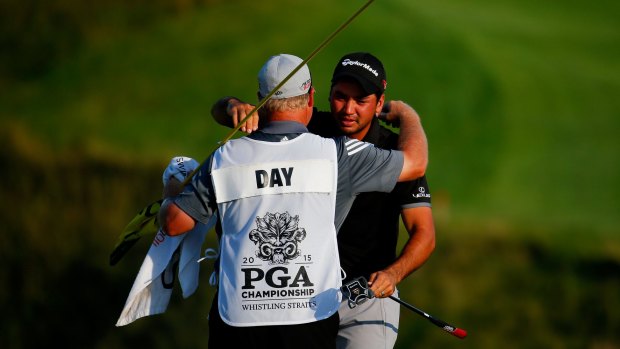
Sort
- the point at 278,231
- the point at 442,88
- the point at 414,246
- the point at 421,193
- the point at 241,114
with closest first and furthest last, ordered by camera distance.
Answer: the point at 278,231, the point at 241,114, the point at 414,246, the point at 421,193, the point at 442,88

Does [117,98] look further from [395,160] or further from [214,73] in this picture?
[395,160]

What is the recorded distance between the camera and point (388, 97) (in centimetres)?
1343

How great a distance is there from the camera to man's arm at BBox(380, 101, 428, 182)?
208 inches

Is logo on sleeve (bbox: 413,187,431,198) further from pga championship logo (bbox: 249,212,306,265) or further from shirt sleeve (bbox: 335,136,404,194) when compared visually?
pga championship logo (bbox: 249,212,306,265)

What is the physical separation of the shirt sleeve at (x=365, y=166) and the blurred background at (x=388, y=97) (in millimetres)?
7269

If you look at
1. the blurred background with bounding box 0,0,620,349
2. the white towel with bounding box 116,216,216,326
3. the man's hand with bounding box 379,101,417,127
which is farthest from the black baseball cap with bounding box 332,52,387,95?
the blurred background with bounding box 0,0,620,349

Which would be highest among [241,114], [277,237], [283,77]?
[283,77]

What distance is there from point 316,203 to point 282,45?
979 centimetres

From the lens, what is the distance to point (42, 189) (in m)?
14.4

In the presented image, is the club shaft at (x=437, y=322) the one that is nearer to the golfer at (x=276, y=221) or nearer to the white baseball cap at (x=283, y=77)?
the golfer at (x=276, y=221)

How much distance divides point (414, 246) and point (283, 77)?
1.08 m

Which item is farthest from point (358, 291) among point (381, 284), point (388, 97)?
point (388, 97)

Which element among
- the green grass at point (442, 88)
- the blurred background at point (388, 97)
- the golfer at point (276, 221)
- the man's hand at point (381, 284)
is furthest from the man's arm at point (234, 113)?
the green grass at point (442, 88)

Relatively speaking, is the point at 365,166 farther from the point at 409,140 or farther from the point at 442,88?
the point at 442,88
